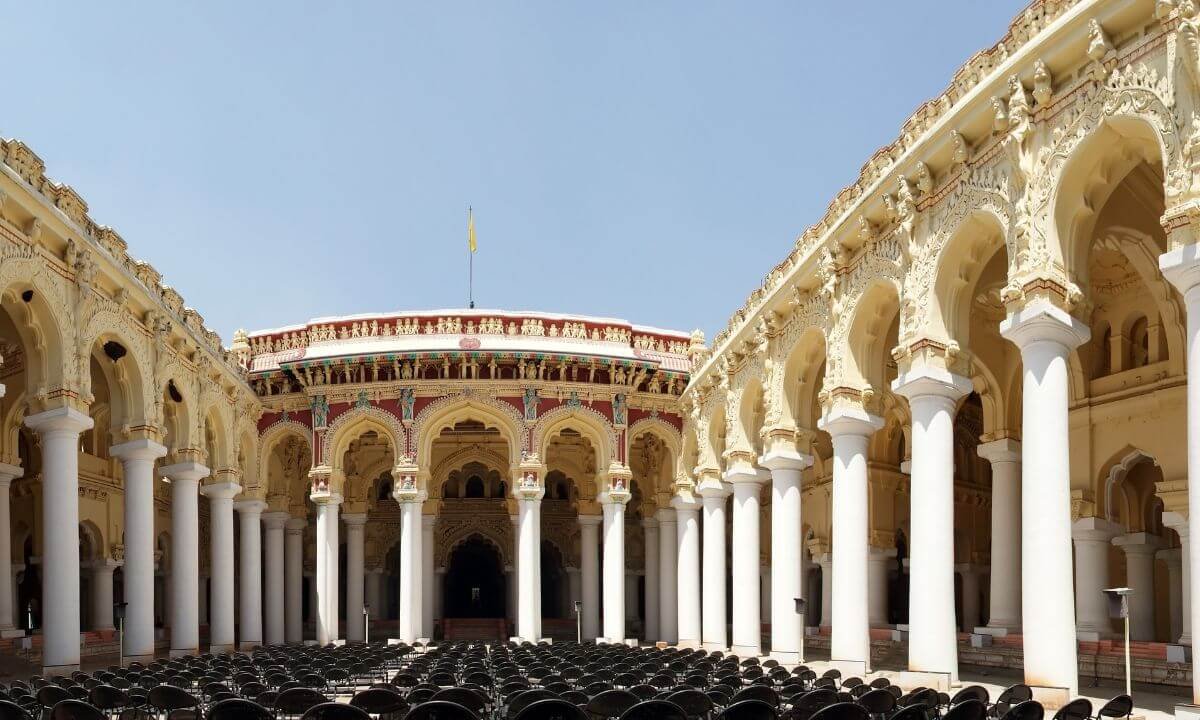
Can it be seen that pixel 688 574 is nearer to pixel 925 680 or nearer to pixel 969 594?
pixel 969 594

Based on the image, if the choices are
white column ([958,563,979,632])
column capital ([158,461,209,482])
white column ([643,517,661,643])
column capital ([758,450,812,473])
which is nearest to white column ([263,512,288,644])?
column capital ([158,461,209,482])

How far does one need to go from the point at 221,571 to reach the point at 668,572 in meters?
12.0

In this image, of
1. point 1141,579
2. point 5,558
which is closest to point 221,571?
point 5,558

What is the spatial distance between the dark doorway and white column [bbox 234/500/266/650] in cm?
1140

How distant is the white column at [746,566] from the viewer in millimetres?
26734

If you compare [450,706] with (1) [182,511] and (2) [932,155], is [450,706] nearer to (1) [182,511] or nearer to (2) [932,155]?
(2) [932,155]

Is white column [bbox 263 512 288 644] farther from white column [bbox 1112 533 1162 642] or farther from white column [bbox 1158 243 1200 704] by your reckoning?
white column [bbox 1158 243 1200 704]

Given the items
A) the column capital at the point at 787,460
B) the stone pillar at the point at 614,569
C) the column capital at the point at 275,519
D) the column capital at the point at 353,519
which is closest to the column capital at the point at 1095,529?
the column capital at the point at 787,460

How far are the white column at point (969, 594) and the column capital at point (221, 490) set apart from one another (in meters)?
17.0

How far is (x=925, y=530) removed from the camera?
55.8 ft

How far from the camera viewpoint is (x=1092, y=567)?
2158 cm

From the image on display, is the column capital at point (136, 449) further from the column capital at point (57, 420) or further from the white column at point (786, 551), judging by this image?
the white column at point (786, 551)

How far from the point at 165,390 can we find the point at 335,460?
8056mm

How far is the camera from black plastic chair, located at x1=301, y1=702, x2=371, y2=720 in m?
9.84
